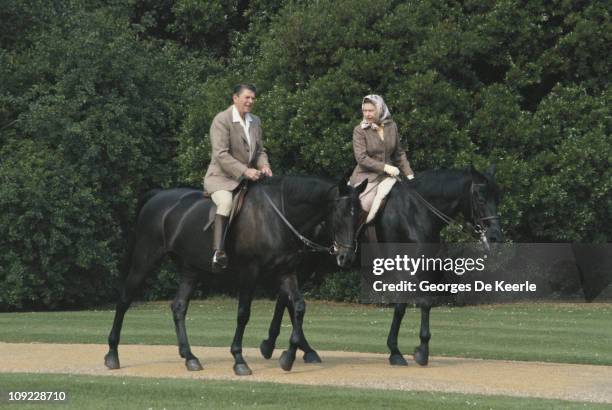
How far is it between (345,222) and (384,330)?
8227mm

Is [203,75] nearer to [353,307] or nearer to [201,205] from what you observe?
[353,307]

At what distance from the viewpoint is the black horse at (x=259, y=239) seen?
→ 13961mm

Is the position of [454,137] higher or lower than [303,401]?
higher

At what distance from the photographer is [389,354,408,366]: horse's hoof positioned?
15.3m

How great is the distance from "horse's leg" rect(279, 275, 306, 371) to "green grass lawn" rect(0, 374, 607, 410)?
1107 mm

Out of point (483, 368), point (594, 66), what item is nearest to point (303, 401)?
point (483, 368)

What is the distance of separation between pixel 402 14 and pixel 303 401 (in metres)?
20.3

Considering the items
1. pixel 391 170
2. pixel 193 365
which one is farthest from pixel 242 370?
pixel 391 170

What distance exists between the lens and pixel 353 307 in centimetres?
3131

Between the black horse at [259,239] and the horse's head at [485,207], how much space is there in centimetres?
191

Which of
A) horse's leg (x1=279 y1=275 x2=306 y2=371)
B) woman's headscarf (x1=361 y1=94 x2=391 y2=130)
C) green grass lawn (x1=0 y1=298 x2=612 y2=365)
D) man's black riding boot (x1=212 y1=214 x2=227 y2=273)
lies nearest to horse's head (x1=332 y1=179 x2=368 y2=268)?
horse's leg (x1=279 y1=275 x2=306 y2=371)

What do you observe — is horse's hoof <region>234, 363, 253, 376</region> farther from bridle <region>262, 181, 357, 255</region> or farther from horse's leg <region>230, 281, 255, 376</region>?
bridle <region>262, 181, 357, 255</region>

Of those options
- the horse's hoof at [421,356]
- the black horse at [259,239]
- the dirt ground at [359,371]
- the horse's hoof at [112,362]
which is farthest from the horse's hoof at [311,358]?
the horse's hoof at [112,362]

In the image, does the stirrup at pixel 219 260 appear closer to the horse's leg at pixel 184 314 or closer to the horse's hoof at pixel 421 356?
the horse's leg at pixel 184 314
